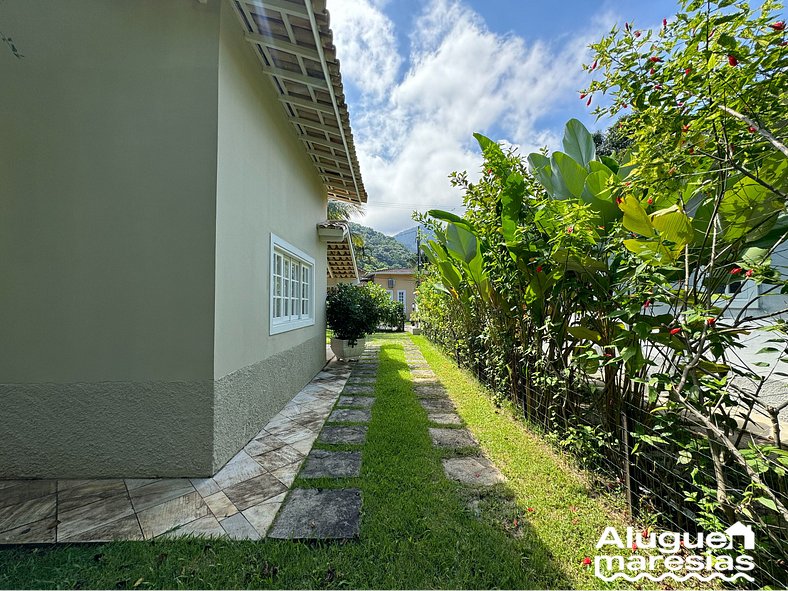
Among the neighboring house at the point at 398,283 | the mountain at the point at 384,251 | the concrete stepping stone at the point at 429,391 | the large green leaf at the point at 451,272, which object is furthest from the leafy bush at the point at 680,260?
the mountain at the point at 384,251

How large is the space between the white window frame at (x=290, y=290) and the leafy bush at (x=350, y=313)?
235 cm

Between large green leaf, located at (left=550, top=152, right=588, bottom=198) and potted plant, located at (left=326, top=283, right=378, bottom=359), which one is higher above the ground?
large green leaf, located at (left=550, top=152, right=588, bottom=198)

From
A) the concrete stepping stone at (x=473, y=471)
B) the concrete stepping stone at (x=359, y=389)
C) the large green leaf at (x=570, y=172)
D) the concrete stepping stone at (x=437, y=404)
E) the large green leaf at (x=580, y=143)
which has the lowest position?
the concrete stepping stone at (x=359, y=389)

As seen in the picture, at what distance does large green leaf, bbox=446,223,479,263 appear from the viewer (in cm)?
638

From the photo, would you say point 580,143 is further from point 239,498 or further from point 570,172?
point 239,498

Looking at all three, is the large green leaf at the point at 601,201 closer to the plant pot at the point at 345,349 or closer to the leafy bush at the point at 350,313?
the leafy bush at the point at 350,313

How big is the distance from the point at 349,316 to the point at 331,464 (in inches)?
291

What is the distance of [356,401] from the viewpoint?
694 cm

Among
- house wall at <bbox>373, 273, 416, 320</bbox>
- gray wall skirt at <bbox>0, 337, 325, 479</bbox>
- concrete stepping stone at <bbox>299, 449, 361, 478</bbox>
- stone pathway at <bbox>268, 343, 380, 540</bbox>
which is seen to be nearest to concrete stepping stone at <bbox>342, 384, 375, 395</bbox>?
stone pathway at <bbox>268, 343, 380, 540</bbox>

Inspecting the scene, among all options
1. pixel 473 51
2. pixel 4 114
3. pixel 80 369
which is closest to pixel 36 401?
pixel 80 369

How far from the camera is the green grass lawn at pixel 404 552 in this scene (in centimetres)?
241

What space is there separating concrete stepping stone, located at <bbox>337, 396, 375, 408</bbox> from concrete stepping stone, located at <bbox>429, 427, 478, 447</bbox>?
1.77m

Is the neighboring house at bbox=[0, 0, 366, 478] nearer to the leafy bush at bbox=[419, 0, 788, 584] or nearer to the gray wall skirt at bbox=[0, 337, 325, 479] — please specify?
the gray wall skirt at bbox=[0, 337, 325, 479]

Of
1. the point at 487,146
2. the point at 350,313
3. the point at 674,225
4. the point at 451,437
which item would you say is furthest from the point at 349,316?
the point at 674,225
